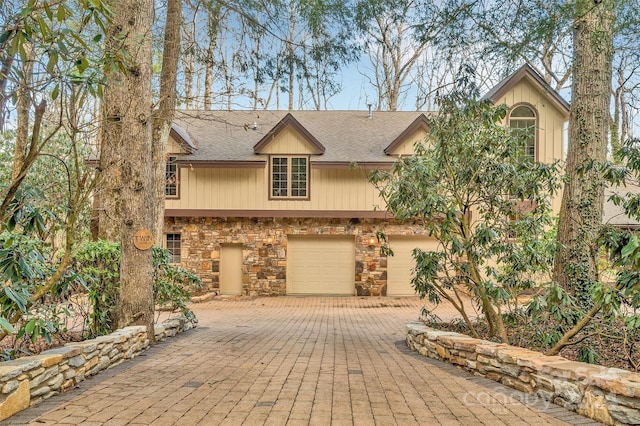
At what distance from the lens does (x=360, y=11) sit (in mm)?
7195

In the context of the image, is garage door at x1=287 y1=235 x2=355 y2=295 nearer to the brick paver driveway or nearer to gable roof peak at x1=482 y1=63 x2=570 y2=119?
gable roof peak at x1=482 y1=63 x2=570 y2=119

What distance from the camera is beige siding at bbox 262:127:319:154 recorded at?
1549 cm

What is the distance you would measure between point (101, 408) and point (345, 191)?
12.3 meters

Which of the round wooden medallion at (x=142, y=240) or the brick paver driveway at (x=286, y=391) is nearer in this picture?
the brick paver driveway at (x=286, y=391)

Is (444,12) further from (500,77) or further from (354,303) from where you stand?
(354,303)

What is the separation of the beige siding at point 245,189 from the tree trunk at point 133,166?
898cm

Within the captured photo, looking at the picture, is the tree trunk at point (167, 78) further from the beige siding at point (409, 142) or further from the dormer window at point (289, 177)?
the beige siding at point (409, 142)

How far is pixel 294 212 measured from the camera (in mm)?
15453

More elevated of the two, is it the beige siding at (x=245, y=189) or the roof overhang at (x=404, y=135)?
the roof overhang at (x=404, y=135)

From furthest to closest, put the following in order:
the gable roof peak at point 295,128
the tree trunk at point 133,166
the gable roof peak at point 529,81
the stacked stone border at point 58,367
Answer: the gable roof peak at point 295,128, the gable roof peak at point 529,81, the tree trunk at point 133,166, the stacked stone border at point 58,367

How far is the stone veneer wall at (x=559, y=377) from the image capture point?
332 cm

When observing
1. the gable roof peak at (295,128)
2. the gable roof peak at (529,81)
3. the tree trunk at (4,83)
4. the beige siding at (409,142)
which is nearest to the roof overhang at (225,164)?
the gable roof peak at (295,128)

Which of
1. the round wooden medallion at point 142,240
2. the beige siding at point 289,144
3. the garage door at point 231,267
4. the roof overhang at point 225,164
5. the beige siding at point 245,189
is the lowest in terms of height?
the garage door at point 231,267

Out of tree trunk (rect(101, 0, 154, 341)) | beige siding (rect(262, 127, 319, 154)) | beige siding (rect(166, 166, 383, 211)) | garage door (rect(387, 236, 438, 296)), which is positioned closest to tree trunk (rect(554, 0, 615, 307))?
tree trunk (rect(101, 0, 154, 341))
